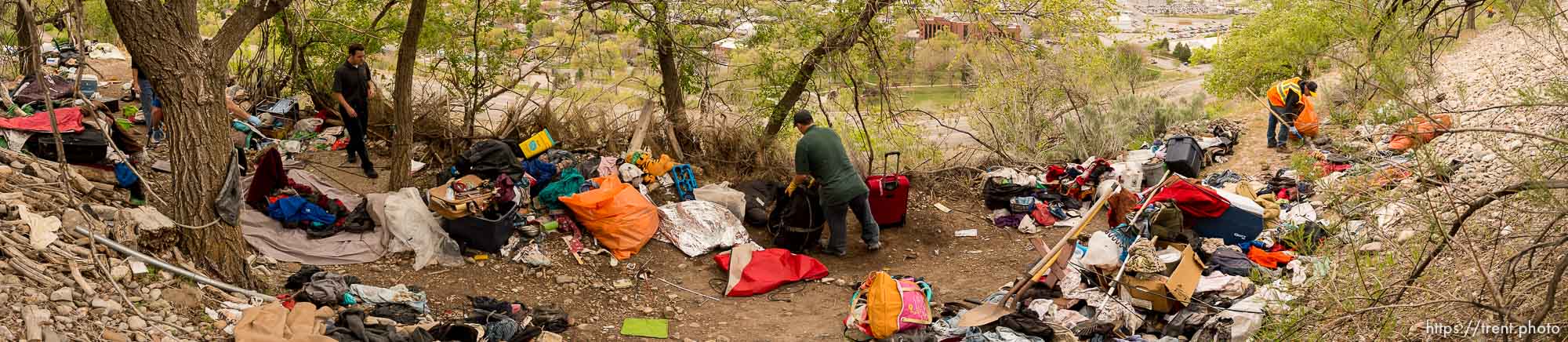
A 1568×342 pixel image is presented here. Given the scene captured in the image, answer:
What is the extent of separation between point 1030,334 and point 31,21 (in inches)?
195

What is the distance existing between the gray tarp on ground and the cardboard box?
4.95m

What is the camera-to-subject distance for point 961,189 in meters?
9.79

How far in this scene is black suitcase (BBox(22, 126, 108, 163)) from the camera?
271 inches

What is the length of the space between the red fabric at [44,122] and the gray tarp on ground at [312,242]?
1.56 m

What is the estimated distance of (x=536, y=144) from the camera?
8.50 meters

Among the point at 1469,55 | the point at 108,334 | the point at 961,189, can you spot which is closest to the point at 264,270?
the point at 108,334

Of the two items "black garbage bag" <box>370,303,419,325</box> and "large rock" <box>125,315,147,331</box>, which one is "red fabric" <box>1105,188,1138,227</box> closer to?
"black garbage bag" <box>370,303,419,325</box>

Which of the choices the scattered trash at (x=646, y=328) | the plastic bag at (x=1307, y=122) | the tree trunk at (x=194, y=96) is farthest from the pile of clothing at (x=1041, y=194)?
the tree trunk at (x=194, y=96)

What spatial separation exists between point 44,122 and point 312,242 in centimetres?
238

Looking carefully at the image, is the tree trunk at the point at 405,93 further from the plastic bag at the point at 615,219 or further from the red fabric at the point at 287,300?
the red fabric at the point at 287,300

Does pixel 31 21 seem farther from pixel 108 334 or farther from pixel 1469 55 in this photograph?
pixel 1469 55

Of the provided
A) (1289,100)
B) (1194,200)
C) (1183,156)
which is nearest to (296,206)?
(1194,200)

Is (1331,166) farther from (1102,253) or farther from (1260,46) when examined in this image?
(1260,46)

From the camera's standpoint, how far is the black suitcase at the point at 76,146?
689 centimetres
